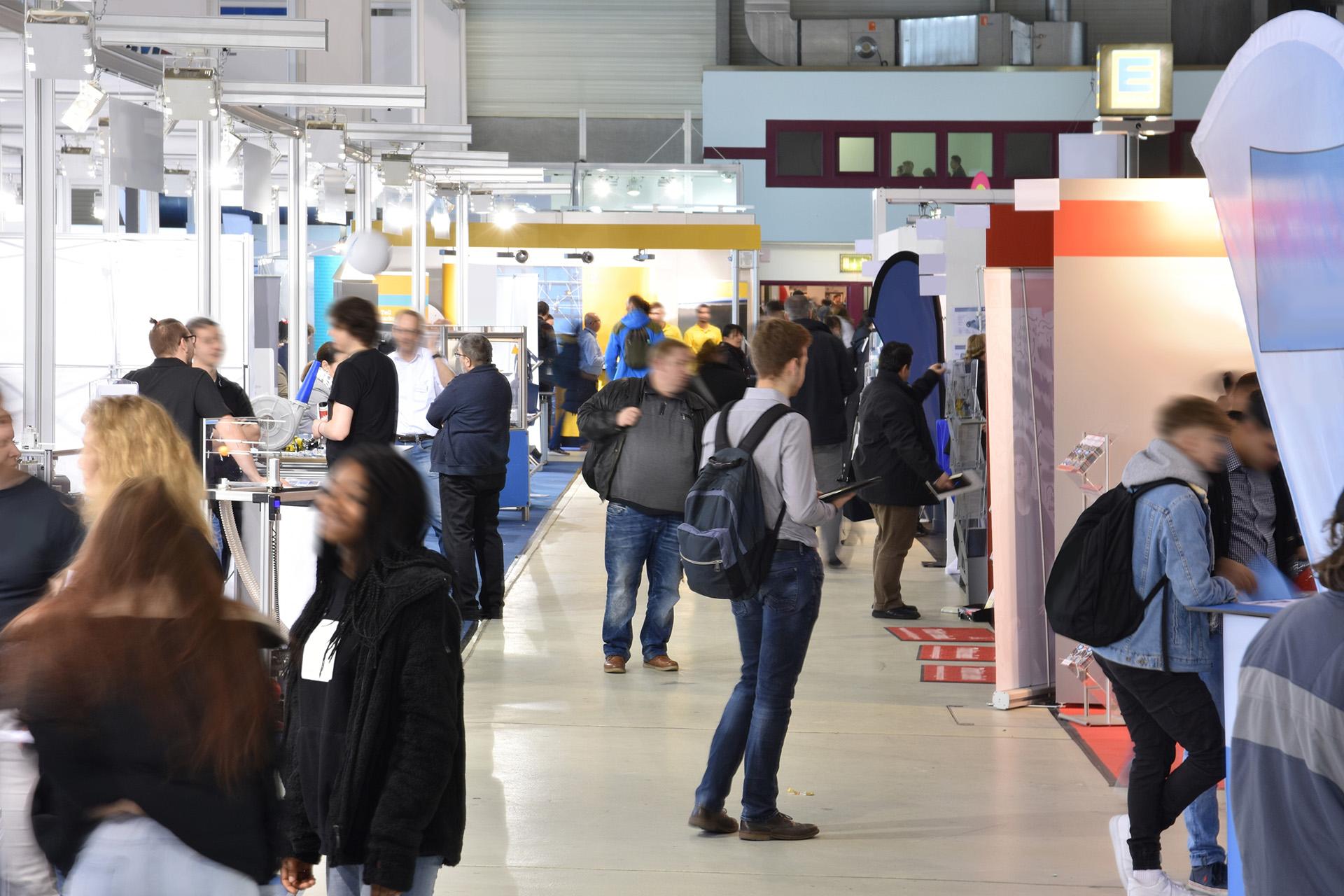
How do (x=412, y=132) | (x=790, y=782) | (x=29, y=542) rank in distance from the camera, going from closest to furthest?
(x=29, y=542)
(x=790, y=782)
(x=412, y=132)

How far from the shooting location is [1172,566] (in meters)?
3.74

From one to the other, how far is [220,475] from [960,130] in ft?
69.1

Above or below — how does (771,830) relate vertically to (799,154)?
below

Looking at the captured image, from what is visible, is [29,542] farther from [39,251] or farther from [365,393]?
[39,251]

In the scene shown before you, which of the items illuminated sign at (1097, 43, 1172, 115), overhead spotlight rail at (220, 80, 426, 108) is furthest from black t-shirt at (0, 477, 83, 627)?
overhead spotlight rail at (220, 80, 426, 108)

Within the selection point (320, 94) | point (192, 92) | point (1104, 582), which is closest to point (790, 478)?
point (1104, 582)

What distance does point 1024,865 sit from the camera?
14.1 ft

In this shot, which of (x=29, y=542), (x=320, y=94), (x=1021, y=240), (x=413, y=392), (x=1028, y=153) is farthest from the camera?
(x=1028, y=153)

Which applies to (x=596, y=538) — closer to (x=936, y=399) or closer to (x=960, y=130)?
(x=936, y=399)

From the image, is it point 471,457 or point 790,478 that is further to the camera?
point 471,457

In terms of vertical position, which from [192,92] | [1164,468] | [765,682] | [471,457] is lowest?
[765,682]

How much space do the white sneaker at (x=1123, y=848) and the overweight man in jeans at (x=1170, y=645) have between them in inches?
0.8

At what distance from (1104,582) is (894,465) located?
414 cm

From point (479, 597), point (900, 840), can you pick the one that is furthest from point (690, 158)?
point (900, 840)
